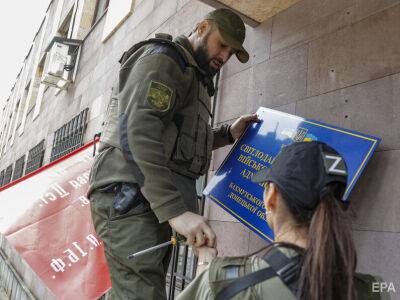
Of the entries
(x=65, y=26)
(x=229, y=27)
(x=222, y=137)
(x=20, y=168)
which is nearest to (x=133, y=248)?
(x=222, y=137)

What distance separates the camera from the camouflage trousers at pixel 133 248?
1.61 metres

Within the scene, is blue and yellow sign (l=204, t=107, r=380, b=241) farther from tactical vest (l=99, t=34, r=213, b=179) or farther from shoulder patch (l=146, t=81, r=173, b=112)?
shoulder patch (l=146, t=81, r=173, b=112)

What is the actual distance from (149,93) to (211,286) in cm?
91

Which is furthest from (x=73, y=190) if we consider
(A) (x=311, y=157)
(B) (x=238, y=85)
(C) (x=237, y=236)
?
(A) (x=311, y=157)

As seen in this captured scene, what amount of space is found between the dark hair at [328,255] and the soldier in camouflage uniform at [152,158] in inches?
20.7

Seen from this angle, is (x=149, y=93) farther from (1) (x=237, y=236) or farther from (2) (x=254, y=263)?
(1) (x=237, y=236)

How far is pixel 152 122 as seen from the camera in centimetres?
160

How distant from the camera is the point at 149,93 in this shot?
5.33ft

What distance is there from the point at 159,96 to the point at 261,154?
0.82 m

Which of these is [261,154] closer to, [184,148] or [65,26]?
[184,148]

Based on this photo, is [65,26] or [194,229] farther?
[65,26]

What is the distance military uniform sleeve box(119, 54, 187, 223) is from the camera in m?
1.53

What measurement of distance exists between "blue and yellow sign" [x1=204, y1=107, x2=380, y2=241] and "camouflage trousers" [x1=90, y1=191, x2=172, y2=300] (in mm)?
627

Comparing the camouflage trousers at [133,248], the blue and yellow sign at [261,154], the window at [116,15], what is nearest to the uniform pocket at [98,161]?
the camouflage trousers at [133,248]
